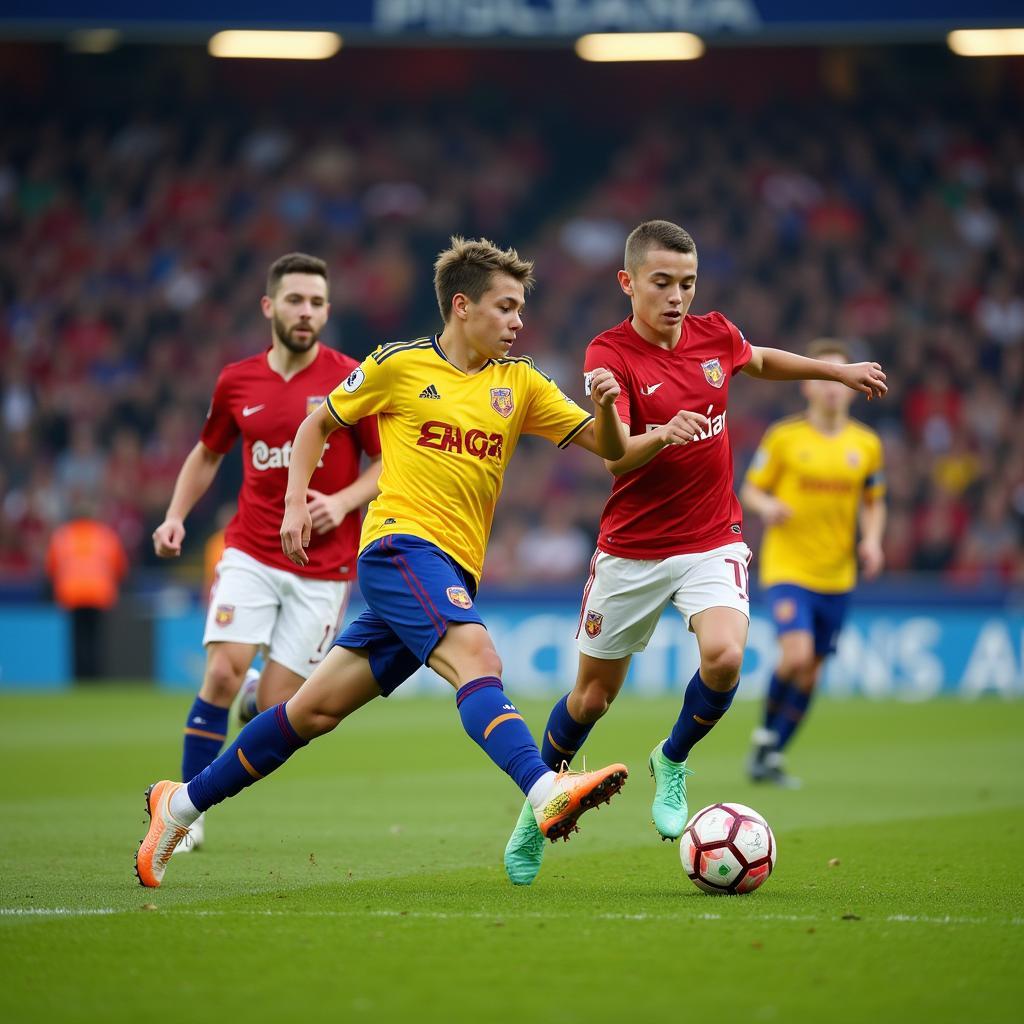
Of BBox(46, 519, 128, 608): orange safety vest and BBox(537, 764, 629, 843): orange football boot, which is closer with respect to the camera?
BBox(537, 764, 629, 843): orange football boot

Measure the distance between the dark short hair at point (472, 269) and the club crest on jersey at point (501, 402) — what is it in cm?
34

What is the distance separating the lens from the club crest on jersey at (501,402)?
20.3 feet

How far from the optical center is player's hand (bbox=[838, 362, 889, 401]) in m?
6.82

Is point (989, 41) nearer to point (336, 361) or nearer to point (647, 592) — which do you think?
point (336, 361)

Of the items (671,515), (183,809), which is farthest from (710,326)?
(183,809)

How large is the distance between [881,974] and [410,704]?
1388 centimetres

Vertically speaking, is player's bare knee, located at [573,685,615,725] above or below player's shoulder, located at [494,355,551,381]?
below

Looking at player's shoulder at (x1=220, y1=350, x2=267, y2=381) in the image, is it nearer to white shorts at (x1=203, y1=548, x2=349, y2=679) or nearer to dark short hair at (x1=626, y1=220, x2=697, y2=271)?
white shorts at (x1=203, y1=548, x2=349, y2=679)

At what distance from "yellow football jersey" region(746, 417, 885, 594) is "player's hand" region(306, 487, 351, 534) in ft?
14.7

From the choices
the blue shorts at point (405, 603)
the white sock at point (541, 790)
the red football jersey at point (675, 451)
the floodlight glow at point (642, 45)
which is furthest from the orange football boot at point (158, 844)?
the floodlight glow at point (642, 45)

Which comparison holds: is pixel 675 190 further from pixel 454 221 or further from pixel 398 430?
pixel 398 430

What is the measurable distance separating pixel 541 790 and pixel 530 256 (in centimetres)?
2024

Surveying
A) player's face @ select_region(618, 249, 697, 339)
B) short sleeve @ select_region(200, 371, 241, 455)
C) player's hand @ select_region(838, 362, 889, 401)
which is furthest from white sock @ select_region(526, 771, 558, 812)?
short sleeve @ select_region(200, 371, 241, 455)

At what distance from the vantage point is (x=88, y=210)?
25.5 m
